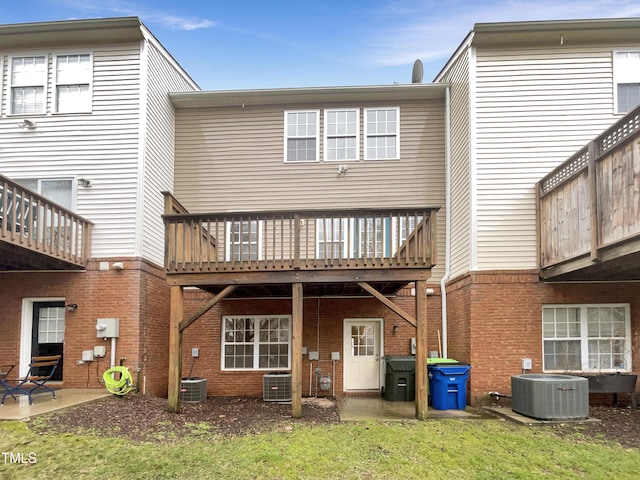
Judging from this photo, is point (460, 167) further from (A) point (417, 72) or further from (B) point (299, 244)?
(B) point (299, 244)

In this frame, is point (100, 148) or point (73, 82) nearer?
point (100, 148)

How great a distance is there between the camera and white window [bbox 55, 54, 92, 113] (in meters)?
11.3

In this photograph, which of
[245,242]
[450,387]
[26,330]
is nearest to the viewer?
[450,387]

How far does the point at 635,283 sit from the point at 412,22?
10.7 m

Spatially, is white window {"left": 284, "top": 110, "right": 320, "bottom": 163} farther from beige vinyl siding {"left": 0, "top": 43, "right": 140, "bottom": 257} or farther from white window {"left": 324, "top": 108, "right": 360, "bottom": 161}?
beige vinyl siding {"left": 0, "top": 43, "right": 140, "bottom": 257}

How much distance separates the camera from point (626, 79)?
10.7 m

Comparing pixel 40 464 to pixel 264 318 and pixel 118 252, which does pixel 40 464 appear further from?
pixel 264 318

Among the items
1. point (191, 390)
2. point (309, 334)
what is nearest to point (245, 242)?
point (309, 334)

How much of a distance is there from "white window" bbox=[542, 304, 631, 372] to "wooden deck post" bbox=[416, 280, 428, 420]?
10.5 ft

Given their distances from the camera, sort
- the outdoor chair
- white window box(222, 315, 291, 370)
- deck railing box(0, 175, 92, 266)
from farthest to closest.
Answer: white window box(222, 315, 291, 370)
the outdoor chair
deck railing box(0, 175, 92, 266)

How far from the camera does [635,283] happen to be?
1030 cm

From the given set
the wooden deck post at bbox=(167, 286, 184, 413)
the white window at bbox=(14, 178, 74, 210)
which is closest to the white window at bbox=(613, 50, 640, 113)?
the wooden deck post at bbox=(167, 286, 184, 413)

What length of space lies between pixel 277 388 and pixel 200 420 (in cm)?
305

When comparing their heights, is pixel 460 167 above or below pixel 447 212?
above
